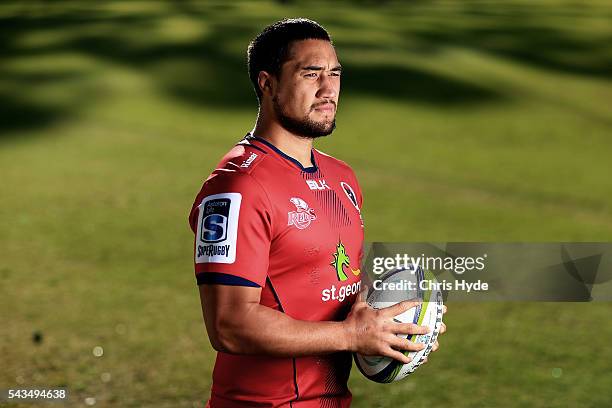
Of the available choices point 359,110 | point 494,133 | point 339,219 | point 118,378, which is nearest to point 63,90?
point 359,110

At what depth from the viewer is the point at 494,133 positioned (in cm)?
2183

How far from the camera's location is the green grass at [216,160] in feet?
27.2

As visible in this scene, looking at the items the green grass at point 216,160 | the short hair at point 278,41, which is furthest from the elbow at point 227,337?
the green grass at point 216,160

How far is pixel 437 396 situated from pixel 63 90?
20845mm

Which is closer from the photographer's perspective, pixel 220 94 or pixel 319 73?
pixel 319 73

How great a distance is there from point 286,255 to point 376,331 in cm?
47

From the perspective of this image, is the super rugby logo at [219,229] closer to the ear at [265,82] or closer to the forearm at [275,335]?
the forearm at [275,335]

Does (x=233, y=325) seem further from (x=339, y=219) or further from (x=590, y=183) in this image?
(x=590, y=183)

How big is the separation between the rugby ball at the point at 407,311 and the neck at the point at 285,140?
71 centimetres

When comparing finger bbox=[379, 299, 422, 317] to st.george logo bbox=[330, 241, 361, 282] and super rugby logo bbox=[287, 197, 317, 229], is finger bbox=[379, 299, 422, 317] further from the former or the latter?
super rugby logo bbox=[287, 197, 317, 229]

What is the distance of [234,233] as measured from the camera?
3383 mm

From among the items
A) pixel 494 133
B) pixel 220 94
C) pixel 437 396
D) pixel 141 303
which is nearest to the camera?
pixel 437 396

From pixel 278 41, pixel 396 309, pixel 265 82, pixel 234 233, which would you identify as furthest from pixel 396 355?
pixel 278 41

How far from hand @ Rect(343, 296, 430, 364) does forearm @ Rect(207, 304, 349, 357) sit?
1.6 inches
